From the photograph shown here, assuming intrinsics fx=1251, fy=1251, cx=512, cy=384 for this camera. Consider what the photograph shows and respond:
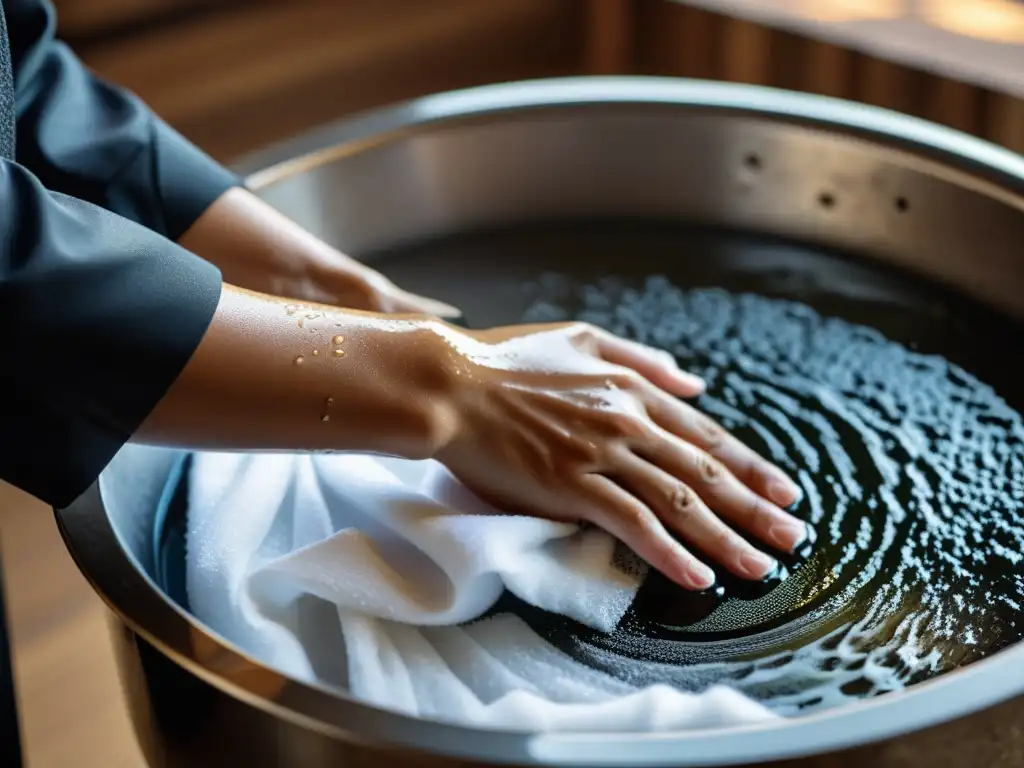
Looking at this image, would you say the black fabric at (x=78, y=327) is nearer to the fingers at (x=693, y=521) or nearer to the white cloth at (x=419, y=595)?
the white cloth at (x=419, y=595)

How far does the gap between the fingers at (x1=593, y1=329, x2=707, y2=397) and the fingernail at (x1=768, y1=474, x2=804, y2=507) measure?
118 mm

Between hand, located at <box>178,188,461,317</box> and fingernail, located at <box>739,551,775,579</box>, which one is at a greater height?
hand, located at <box>178,188,461,317</box>

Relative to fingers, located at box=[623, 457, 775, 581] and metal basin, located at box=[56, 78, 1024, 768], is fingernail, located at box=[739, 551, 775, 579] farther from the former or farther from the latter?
metal basin, located at box=[56, 78, 1024, 768]

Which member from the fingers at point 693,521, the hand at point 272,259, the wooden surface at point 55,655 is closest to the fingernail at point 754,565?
the fingers at point 693,521

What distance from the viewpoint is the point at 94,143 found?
2.92ft

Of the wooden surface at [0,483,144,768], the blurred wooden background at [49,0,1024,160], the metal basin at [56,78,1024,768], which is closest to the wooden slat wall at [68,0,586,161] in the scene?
the blurred wooden background at [49,0,1024,160]

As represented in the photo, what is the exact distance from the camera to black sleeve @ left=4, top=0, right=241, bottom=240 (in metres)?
0.88

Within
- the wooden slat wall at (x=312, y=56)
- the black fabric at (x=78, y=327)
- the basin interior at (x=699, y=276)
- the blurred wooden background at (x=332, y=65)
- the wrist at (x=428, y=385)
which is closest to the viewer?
the black fabric at (x=78, y=327)

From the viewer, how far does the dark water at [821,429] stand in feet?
2.35

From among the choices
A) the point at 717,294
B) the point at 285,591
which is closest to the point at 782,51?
the point at 717,294

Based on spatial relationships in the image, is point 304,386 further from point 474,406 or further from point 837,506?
point 837,506

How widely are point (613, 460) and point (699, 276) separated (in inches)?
12.9

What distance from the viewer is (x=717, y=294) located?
1.05 meters

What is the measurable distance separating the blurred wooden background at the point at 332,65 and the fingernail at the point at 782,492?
54cm
